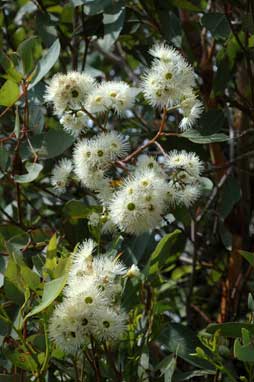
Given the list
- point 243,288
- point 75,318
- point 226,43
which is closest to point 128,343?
point 75,318

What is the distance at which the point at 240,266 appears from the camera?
2.07 metres

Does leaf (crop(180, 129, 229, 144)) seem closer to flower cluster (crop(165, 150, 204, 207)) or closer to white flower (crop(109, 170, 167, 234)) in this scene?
flower cluster (crop(165, 150, 204, 207))

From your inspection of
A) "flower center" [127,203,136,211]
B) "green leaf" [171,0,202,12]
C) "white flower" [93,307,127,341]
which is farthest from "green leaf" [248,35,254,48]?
"white flower" [93,307,127,341]

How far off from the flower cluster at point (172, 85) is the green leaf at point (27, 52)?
266 mm

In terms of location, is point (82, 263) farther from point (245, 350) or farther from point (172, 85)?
point (172, 85)

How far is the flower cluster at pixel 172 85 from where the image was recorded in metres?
1.51

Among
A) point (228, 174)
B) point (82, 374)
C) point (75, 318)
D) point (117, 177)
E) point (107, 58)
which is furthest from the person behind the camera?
point (107, 58)

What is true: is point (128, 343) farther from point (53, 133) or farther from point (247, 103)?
point (247, 103)

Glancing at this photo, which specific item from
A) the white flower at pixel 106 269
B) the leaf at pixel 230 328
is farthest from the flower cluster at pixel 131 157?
the leaf at pixel 230 328

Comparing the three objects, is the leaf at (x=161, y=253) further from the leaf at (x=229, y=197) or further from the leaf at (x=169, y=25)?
the leaf at (x=169, y=25)

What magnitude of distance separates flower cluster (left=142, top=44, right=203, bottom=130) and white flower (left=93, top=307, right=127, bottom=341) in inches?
18.6

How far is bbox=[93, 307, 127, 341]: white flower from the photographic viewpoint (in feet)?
4.00

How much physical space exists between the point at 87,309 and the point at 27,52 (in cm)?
67

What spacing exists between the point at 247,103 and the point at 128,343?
691mm
